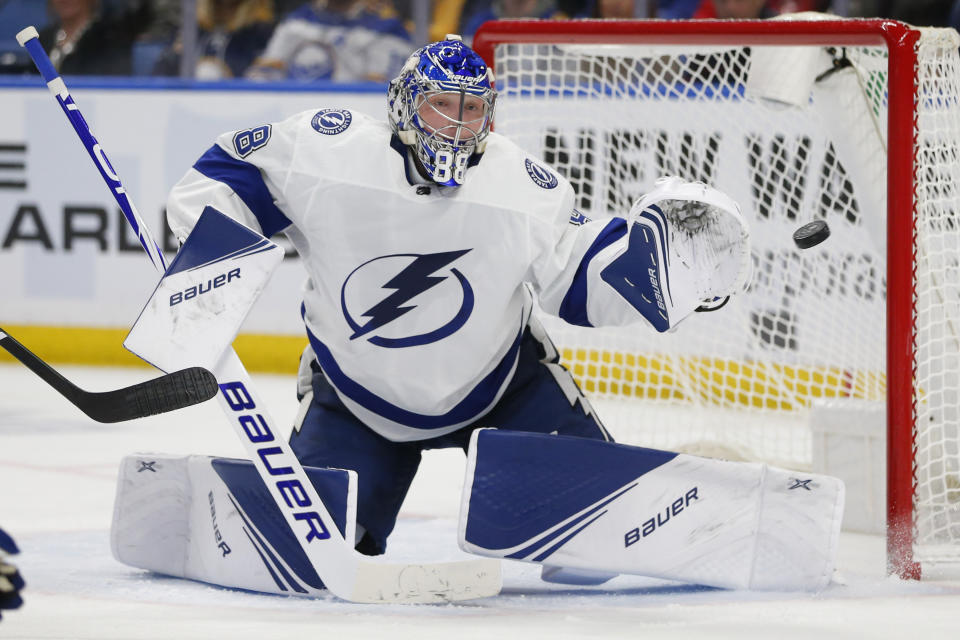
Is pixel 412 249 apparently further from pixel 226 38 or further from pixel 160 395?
pixel 226 38

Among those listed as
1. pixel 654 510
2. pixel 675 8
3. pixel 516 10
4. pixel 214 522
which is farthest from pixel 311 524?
pixel 516 10

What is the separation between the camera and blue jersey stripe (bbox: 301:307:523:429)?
2.74 m

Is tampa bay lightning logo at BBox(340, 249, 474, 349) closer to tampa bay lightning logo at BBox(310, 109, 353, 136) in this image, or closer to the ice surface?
tampa bay lightning logo at BBox(310, 109, 353, 136)

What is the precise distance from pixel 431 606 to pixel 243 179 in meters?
0.80

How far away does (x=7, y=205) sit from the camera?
6.45m

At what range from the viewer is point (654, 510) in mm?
2607

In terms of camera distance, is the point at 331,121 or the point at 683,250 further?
the point at 331,121

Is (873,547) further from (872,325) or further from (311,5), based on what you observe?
(311,5)

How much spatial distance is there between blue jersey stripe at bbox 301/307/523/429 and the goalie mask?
0.37 m

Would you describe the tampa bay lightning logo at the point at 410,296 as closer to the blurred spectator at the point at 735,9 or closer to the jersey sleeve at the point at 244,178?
the jersey sleeve at the point at 244,178

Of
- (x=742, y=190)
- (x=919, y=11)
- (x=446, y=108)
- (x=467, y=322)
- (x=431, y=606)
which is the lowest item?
(x=431, y=606)

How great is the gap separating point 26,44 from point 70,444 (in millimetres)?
1913

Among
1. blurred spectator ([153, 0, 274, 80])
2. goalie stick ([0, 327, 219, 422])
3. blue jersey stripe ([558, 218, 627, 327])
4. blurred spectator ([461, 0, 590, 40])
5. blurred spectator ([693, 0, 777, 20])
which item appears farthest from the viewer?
blurred spectator ([153, 0, 274, 80])

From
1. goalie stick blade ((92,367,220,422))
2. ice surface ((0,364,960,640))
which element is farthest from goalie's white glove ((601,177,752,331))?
goalie stick blade ((92,367,220,422))
